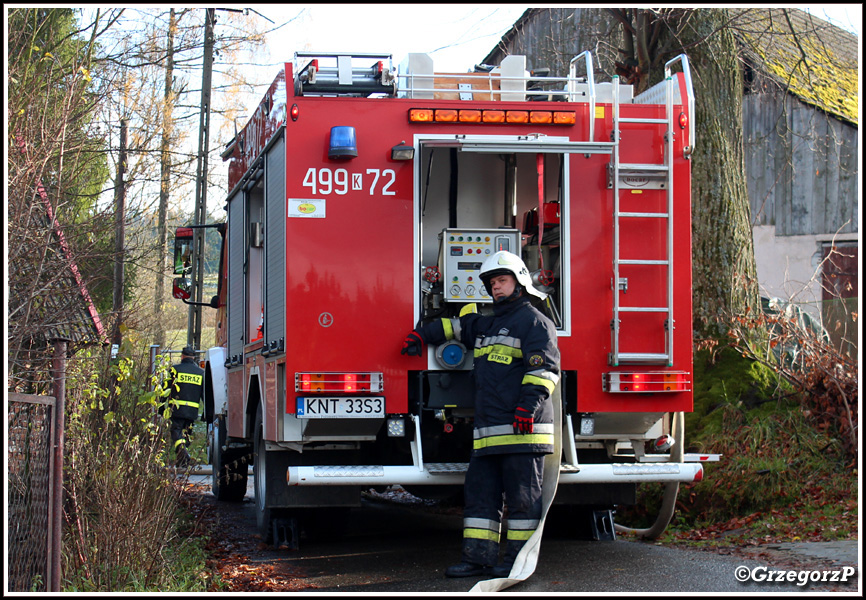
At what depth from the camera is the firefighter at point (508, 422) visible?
5.77 m

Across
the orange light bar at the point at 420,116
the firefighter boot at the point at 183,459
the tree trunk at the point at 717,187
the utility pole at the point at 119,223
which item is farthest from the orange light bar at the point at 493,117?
the tree trunk at the point at 717,187

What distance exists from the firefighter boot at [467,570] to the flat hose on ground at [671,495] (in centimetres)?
163

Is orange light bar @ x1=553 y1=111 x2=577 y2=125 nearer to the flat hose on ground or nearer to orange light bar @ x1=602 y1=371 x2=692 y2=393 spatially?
orange light bar @ x1=602 y1=371 x2=692 y2=393

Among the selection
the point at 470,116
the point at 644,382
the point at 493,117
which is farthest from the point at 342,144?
the point at 644,382

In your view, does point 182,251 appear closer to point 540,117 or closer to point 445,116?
point 445,116

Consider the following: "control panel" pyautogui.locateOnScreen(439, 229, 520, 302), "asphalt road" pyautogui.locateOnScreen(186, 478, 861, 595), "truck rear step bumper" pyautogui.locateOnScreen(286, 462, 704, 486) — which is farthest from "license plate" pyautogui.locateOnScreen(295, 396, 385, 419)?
"asphalt road" pyautogui.locateOnScreen(186, 478, 861, 595)

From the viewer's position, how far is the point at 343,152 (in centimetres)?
621

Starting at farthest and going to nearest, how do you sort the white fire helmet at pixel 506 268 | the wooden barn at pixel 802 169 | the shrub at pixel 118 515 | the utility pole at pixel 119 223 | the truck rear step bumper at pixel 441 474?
1. the wooden barn at pixel 802 169
2. the utility pole at pixel 119 223
3. the white fire helmet at pixel 506 268
4. the truck rear step bumper at pixel 441 474
5. the shrub at pixel 118 515

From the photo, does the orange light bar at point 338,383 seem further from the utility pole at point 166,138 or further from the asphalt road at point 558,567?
the utility pole at point 166,138

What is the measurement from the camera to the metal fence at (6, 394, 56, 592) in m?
4.75

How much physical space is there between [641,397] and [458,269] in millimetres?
1456

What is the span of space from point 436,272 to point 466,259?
22 centimetres

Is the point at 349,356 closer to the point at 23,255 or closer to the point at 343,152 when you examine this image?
the point at 343,152

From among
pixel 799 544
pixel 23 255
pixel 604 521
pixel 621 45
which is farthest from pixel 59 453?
pixel 621 45
